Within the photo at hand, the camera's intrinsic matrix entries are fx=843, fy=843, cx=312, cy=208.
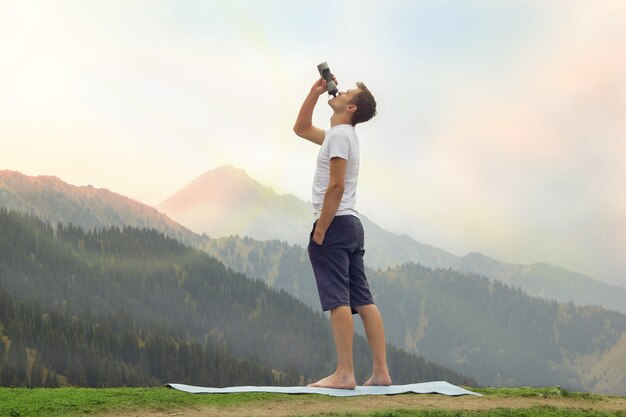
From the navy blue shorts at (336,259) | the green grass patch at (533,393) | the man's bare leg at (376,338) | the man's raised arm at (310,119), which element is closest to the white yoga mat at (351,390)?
the man's bare leg at (376,338)

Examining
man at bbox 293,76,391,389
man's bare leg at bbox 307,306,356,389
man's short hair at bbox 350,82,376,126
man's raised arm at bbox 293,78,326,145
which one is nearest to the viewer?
man's bare leg at bbox 307,306,356,389

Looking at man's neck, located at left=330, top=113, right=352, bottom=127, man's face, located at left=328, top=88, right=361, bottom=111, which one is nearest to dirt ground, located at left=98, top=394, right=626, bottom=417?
man's neck, located at left=330, top=113, right=352, bottom=127

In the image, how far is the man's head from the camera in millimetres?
12070

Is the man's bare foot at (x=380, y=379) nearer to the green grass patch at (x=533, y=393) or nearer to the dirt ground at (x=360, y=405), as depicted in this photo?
the dirt ground at (x=360, y=405)

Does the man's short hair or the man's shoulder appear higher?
the man's short hair

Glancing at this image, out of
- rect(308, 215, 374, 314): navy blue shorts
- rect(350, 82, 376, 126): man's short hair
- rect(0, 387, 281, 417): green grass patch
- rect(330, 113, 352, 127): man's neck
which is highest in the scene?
rect(350, 82, 376, 126): man's short hair

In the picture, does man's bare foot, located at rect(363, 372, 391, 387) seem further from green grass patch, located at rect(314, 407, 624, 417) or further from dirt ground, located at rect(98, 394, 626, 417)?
green grass patch, located at rect(314, 407, 624, 417)

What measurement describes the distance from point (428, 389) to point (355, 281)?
1947mm

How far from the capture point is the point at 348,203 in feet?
38.8

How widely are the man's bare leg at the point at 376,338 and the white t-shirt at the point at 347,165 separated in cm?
140

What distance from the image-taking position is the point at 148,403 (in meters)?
9.94

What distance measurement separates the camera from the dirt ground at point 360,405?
9.63 m

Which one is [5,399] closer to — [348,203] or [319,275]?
[319,275]

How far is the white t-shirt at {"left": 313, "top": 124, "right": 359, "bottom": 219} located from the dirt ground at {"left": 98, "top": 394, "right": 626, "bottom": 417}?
8.46 ft
